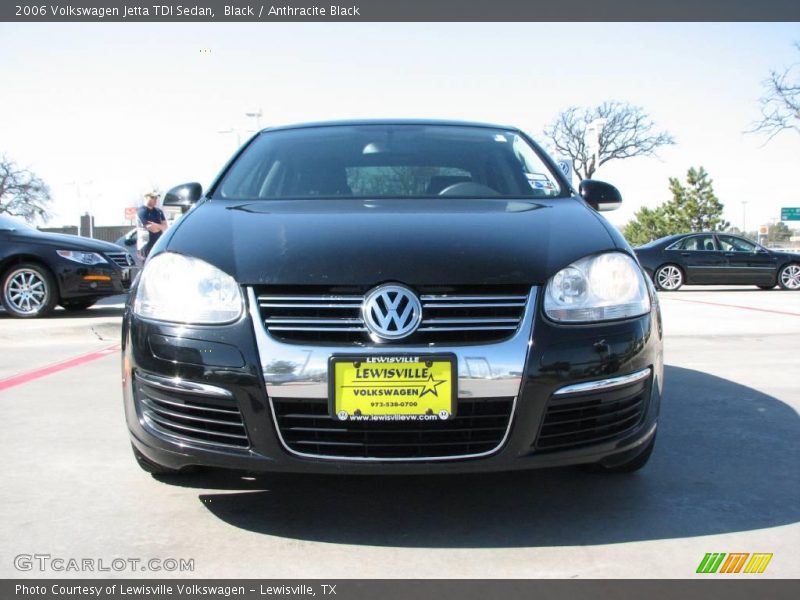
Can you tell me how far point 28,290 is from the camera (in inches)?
349

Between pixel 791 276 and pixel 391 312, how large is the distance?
1645cm

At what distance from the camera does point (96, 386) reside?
482 cm

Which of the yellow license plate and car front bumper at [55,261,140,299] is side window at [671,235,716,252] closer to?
car front bumper at [55,261,140,299]

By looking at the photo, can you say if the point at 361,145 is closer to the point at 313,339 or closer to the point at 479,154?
the point at 479,154

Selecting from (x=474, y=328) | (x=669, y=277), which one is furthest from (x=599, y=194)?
(x=669, y=277)

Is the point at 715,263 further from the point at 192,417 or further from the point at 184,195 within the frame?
the point at 192,417

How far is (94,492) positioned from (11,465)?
571mm

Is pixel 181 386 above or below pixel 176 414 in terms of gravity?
above

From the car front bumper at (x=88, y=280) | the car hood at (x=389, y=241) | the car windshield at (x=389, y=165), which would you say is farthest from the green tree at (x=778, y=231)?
the car hood at (x=389, y=241)

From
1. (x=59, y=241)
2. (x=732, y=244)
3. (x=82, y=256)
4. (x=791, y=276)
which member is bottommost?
(x=791, y=276)

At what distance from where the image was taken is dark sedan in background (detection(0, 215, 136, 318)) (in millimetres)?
8828

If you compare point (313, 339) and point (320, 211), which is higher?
point (320, 211)
